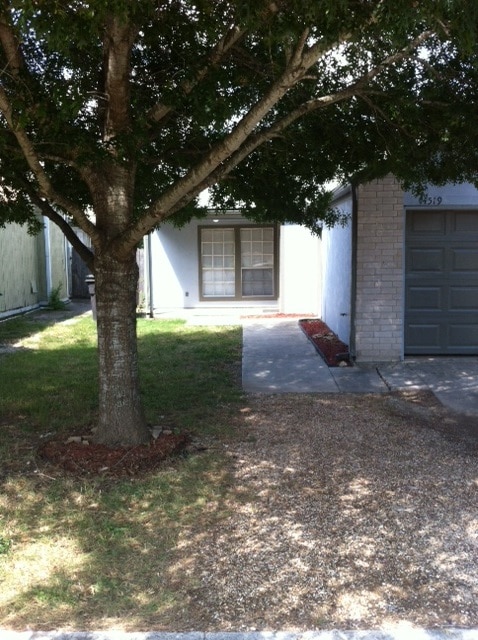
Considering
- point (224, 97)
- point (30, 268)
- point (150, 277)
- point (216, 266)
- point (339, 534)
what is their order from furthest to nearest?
point (30, 268) < point (216, 266) < point (150, 277) < point (224, 97) < point (339, 534)

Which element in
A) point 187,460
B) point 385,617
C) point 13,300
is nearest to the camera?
point 385,617

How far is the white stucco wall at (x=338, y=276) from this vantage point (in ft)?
34.1

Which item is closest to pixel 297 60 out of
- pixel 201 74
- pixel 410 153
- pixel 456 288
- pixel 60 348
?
pixel 201 74

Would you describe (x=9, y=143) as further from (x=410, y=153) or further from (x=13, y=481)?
(x=410, y=153)

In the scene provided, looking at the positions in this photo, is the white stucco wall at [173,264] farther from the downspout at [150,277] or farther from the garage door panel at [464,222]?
the garage door panel at [464,222]

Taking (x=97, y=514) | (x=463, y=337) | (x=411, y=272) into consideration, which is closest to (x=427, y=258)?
(x=411, y=272)

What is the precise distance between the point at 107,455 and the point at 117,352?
88 cm

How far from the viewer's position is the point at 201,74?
5.13 m

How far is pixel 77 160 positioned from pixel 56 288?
610 inches

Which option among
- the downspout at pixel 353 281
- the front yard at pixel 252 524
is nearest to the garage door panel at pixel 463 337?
the downspout at pixel 353 281

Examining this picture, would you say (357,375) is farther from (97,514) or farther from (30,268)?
(30,268)

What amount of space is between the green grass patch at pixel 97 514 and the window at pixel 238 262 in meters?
8.56

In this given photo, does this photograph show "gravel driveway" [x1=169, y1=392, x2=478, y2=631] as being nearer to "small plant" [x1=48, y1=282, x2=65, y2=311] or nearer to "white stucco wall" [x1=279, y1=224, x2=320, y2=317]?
"white stucco wall" [x1=279, y1=224, x2=320, y2=317]

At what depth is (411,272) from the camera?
9594mm
